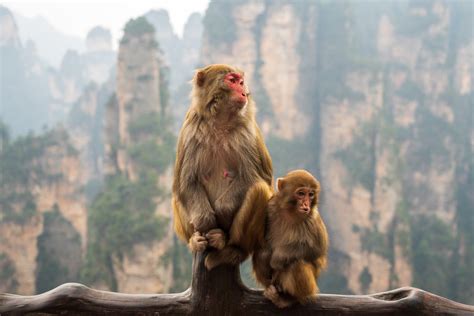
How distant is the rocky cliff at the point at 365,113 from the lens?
18.3 m

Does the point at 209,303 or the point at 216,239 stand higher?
the point at 216,239

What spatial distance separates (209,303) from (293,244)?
0.37 m

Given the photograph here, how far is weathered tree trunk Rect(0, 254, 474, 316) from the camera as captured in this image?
1898mm

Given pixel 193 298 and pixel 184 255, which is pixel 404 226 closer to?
pixel 184 255

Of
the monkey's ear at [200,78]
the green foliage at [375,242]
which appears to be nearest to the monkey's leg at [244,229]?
the monkey's ear at [200,78]

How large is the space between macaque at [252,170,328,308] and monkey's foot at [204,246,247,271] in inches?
5.2

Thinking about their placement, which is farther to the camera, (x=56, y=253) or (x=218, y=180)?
(x=56, y=253)

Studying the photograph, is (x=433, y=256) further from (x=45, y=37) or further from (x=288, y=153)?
(x=45, y=37)

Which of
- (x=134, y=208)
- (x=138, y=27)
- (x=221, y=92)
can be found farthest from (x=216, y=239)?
(x=138, y=27)

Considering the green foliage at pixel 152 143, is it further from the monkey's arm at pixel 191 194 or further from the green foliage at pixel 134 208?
the monkey's arm at pixel 191 194

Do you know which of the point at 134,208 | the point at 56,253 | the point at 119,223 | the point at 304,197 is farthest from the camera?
the point at 134,208

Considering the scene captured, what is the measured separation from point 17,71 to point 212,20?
14.8 meters

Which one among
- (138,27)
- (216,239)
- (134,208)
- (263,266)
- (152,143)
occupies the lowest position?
(134,208)

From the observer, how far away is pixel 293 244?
1.91 m
